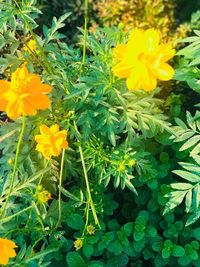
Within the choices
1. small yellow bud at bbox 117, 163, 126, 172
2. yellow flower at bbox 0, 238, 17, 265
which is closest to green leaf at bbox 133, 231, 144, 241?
small yellow bud at bbox 117, 163, 126, 172

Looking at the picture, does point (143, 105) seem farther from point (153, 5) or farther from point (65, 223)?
point (153, 5)

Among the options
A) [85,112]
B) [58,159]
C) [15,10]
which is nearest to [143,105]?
[85,112]

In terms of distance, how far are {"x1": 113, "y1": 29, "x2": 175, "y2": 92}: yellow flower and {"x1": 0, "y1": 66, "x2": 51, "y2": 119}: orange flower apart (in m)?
0.24

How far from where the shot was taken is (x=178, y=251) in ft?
7.82

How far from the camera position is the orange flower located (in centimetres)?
193

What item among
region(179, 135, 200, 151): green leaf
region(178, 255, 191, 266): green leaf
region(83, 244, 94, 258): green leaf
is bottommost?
region(178, 255, 191, 266): green leaf

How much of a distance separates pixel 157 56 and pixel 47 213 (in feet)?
2.56

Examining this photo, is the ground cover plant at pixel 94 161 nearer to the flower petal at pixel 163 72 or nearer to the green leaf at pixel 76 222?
the green leaf at pixel 76 222

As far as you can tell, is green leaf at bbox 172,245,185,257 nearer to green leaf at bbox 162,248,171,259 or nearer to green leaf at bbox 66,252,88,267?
green leaf at bbox 162,248,171,259

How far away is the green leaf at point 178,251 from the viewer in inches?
93.9

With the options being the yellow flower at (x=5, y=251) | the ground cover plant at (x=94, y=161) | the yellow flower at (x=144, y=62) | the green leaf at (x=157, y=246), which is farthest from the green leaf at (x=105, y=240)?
the yellow flower at (x=144, y=62)

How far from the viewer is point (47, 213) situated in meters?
2.40

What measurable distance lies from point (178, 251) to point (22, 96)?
879mm

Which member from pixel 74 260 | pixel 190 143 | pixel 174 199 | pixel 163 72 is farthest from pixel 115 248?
pixel 163 72
